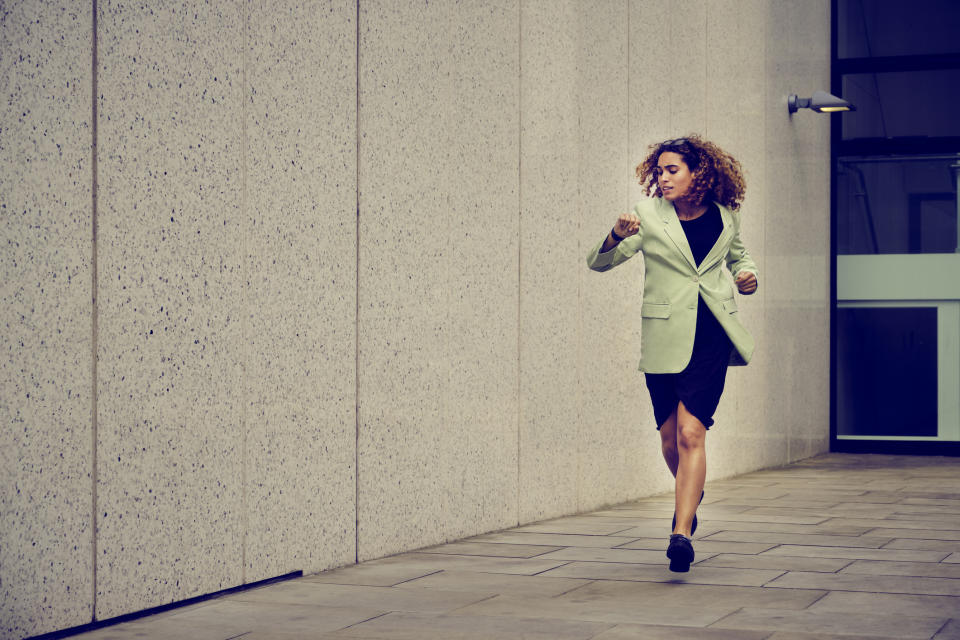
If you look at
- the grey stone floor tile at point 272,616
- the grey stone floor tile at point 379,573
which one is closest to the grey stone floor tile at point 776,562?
the grey stone floor tile at point 379,573

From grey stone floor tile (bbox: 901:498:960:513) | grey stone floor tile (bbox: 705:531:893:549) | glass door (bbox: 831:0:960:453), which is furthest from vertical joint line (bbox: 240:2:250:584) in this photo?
glass door (bbox: 831:0:960:453)

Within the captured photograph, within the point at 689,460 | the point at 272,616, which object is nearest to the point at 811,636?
the point at 689,460

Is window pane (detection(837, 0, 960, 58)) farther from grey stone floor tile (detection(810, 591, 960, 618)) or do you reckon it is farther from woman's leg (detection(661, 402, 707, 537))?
grey stone floor tile (detection(810, 591, 960, 618))

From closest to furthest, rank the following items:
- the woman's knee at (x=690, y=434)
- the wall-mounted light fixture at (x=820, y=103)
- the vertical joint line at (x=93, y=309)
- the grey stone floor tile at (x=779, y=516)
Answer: the vertical joint line at (x=93, y=309), the woman's knee at (x=690, y=434), the grey stone floor tile at (x=779, y=516), the wall-mounted light fixture at (x=820, y=103)

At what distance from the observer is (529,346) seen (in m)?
7.07

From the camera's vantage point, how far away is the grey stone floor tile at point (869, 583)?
4852 mm

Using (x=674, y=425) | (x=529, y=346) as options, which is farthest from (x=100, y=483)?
(x=529, y=346)

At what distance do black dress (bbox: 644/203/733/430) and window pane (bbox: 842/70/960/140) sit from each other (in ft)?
23.8

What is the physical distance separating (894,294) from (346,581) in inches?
330

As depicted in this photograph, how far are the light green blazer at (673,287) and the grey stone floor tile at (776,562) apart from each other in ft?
2.79

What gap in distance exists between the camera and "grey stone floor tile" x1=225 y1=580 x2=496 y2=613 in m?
4.59

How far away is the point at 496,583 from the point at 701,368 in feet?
4.03

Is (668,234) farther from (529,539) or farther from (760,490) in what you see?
(760,490)

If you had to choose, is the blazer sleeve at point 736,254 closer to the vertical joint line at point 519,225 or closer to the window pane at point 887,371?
the vertical joint line at point 519,225
